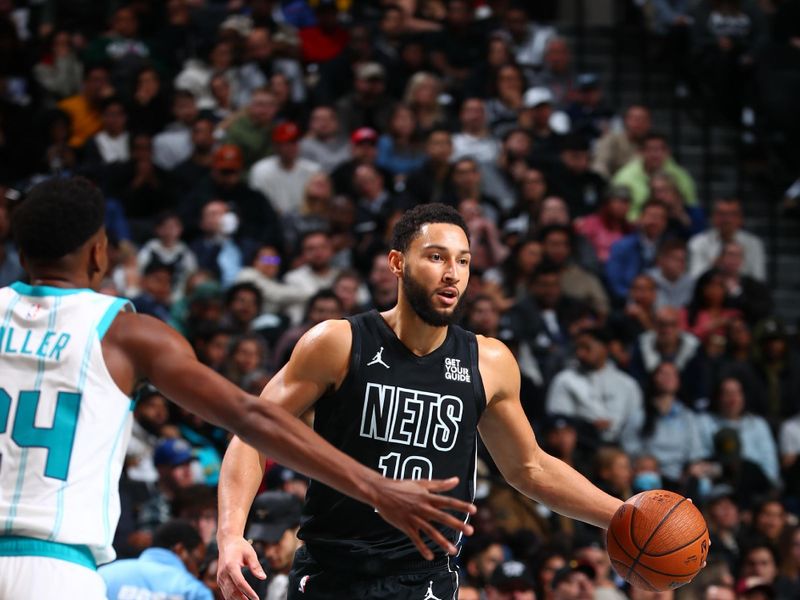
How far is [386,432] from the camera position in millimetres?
5059

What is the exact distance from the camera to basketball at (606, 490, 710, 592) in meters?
5.22

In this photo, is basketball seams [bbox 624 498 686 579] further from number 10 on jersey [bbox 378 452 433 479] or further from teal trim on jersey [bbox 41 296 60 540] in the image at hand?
teal trim on jersey [bbox 41 296 60 540]

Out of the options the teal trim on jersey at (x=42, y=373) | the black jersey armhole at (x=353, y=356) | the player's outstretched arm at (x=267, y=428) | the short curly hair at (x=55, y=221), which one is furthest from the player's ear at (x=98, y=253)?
the black jersey armhole at (x=353, y=356)

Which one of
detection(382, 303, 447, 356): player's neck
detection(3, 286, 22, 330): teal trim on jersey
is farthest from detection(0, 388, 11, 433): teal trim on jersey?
detection(382, 303, 447, 356): player's neck

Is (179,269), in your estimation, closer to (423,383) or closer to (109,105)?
(109,105)

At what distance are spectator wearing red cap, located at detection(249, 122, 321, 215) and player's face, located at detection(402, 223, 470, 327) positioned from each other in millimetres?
7730

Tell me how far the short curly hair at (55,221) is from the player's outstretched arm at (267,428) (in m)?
0.32

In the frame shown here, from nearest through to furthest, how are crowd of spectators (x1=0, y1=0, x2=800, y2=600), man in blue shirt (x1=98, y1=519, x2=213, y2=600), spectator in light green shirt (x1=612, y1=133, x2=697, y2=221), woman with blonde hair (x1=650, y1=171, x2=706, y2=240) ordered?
man in blue shirt (x1=98, y1=519, x2=213, y2=600) < crowd of spectators (x1=0, y1=0, x2=800, y2=600) < woman with blonde hair (x1=650, y1=171, x2=706, y2=240) < spectator in light green shirt (x1=612, y1=133, x2=697, y2=221)

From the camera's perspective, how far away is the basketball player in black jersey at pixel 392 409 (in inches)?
197

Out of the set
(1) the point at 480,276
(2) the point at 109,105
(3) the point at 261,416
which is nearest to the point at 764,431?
(1) the point at 480,276

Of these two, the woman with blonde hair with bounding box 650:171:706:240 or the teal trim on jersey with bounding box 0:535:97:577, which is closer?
the teal trim on jersey with bounding box 0:535:97:577

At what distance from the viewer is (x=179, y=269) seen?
38.2ft

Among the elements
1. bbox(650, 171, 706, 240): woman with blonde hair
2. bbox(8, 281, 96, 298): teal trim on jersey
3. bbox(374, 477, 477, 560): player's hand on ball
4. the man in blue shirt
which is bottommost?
bbox(650, 171, 706, 240): woman with blonde hair

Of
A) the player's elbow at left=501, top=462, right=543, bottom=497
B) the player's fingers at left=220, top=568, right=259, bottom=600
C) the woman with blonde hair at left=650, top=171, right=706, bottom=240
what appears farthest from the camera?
the woman with blonde hair at left=650, top=171, right=706, bottom=240
